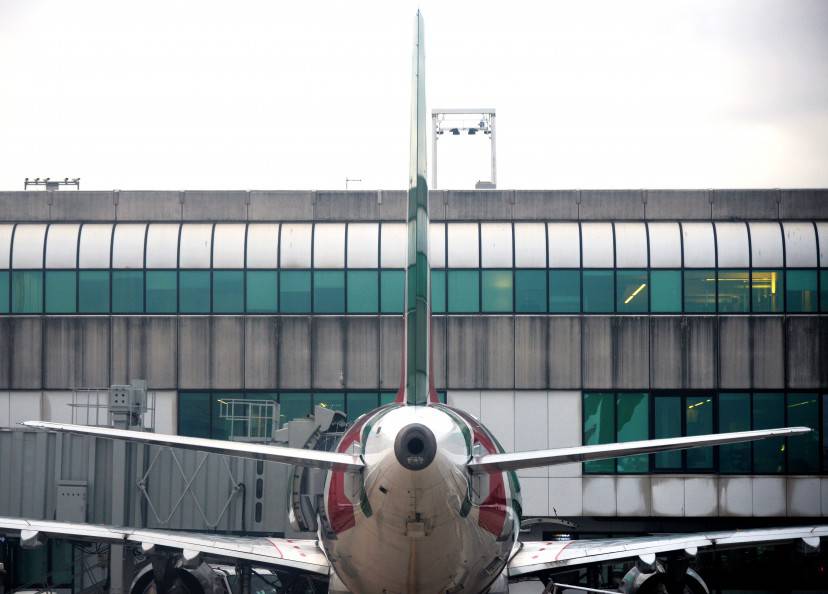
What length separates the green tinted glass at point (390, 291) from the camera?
4444cm

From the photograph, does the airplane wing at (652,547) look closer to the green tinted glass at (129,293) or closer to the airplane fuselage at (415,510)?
A: the airplane fuselage at (415,510)

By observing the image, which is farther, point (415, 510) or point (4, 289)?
point (4, 289)

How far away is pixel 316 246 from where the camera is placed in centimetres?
4469

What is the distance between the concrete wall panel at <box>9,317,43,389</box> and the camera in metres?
44.5

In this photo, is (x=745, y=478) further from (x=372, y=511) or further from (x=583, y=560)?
(x=372, y=511)

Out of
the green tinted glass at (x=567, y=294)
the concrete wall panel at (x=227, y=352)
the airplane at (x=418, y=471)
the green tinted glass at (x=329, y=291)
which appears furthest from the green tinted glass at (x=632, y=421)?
the airplane at (x=418, y=471)

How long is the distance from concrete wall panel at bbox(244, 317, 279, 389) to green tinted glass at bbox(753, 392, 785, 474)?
61.5 ft

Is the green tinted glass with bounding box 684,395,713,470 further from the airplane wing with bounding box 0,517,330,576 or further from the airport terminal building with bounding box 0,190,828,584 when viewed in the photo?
the airplane wing with bounding box 0,517,330,576

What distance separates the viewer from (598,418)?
44.0 m

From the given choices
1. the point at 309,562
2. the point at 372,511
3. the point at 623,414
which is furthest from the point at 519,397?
the point at 372,511

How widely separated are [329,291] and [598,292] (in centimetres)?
1041

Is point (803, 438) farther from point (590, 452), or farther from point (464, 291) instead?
point (590, 452)

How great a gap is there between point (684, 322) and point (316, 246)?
1459 centimetres

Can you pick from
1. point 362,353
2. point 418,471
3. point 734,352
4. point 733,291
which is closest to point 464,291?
point 362,353
